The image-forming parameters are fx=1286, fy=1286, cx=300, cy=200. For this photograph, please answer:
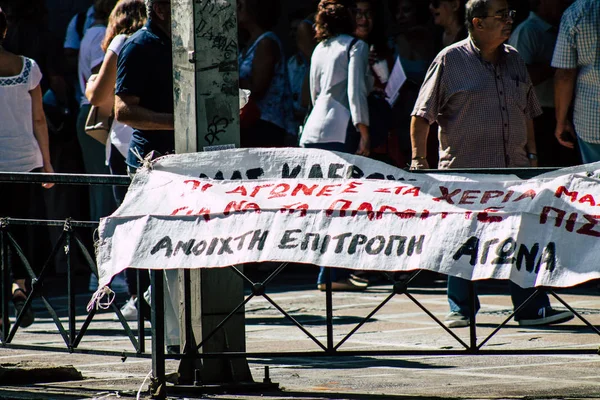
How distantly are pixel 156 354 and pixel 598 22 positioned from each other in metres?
4.96

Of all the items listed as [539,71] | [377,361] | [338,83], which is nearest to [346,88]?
[338,83]

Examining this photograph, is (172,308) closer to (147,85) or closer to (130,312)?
(147,85)

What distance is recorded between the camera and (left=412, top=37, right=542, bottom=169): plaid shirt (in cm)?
806

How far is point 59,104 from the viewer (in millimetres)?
12172

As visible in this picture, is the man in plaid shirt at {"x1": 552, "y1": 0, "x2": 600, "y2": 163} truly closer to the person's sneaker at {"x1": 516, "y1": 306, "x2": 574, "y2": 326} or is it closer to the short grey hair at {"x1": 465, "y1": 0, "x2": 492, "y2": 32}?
the short grey hair at {"x1": 465, "y1": 0, "x2": 492, "y2": 32}

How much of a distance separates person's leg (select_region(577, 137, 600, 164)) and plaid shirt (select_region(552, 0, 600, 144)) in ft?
0.17

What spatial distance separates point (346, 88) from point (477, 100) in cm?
244

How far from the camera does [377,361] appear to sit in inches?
281

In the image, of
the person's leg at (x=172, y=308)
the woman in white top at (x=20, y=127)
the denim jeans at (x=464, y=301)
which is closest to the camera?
the person's leg at (x=172, y=308)

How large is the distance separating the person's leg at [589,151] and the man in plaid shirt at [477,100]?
5.25ft

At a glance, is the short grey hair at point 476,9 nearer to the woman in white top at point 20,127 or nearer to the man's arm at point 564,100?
the man's arm at point 564,100

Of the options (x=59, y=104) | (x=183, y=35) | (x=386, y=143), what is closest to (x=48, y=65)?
(x=59, y=104)

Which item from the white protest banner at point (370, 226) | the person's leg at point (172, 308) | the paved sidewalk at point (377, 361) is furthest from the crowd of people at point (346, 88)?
the white protest banner at point (370, 226)

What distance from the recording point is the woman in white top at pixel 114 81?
8.53m
